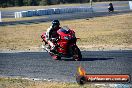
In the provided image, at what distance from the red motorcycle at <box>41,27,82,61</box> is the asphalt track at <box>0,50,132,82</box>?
28cm

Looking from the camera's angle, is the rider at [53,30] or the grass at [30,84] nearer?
the grass at [30,84]

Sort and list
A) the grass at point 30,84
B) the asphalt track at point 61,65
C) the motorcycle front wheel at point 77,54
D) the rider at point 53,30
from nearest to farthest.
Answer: the grass at point 30,84 → the asphalt track at point 61,65 → the motorcycle front wheel at point 77,54 → the rider at point 53,30

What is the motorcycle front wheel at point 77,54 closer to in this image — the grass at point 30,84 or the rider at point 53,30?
the rider at point 53,30

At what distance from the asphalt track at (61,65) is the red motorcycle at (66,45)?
0.28 metres

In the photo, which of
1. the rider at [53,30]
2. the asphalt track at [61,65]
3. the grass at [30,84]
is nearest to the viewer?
the grass at [30,84]

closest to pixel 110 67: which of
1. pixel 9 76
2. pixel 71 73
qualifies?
pixel 71 73

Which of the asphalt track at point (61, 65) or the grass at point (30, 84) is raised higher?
the grass at point (30, 84)

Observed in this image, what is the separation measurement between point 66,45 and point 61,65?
1.46m

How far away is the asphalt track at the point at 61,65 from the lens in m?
13.7

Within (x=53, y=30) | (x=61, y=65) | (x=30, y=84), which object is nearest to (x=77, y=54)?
(x=61, y=65)

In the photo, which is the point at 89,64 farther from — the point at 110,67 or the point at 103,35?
the point at 103,35

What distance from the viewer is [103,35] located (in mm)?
27109

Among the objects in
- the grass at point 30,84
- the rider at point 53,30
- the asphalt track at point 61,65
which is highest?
the rider at point 53,30

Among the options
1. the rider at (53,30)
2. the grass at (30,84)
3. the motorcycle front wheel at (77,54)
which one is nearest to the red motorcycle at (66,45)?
the motorcycle front wheel at (77,54)
